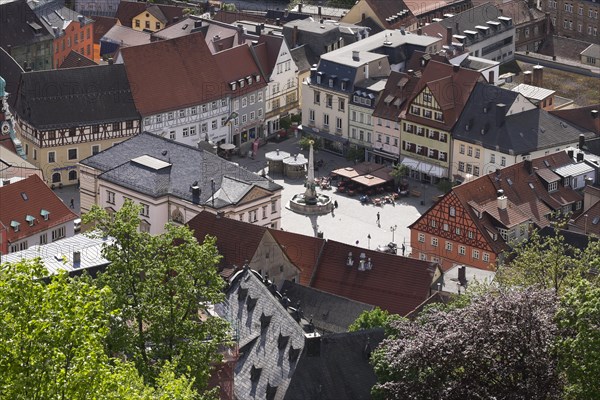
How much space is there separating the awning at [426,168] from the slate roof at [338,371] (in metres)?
51.7

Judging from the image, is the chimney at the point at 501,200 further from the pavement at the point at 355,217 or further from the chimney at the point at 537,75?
the chimney at the point at 537,75

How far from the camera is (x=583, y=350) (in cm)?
7019

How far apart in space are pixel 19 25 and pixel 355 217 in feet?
148

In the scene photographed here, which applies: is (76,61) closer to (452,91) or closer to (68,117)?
(68,117)

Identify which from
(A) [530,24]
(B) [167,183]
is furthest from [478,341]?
(A) [530,24]

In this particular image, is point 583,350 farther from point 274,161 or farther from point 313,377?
point 274,161

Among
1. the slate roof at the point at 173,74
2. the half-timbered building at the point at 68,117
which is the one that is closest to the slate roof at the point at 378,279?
the half-timbered building at the point at 68,117

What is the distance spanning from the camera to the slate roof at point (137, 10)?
17812cm

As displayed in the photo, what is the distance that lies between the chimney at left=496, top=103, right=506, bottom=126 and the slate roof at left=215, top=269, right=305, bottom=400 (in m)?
45.0

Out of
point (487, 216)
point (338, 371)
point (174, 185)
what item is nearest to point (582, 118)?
point (487, 216)

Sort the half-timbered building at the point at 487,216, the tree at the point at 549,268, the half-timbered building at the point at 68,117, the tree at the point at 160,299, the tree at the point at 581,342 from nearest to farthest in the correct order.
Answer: the tree at the point at 581,342 < the tree at the point at 160,299 < the tree at the point at 549,268 < the half-timbered building at the point at 487,216 < the half-timbered building at the point at 68,117

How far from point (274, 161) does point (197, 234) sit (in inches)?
1277

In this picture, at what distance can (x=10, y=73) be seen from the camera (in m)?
148

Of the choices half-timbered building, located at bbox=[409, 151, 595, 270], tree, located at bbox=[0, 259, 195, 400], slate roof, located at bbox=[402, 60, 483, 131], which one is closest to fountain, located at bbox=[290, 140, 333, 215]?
slate roof, located at bbox=[402, 60, 483, 131]
